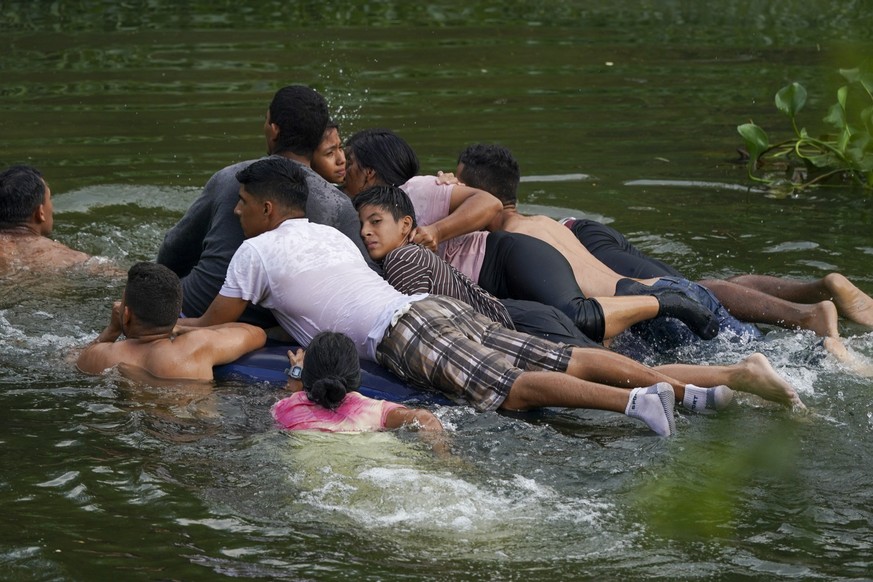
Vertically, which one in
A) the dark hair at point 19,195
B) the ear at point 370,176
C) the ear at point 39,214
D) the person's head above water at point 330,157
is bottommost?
the ear at point 39,214

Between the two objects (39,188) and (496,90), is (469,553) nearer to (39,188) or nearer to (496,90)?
(39,188)

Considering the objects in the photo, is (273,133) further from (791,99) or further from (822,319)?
(791,99)

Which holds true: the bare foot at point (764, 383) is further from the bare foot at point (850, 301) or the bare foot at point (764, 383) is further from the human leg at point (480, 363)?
the bare foot at point (850, 301)

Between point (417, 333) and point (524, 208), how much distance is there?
14.7 ft

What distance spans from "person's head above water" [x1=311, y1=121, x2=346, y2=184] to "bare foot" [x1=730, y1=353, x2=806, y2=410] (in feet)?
9.84

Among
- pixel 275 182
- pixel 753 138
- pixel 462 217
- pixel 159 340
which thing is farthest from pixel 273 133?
pixel 753 138

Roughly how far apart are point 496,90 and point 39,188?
6990 mm

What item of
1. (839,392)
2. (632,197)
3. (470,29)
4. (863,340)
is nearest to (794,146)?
(632,197)

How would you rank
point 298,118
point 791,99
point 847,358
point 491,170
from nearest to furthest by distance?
point 847,358 → point 298,118 → point 491,170 → point 791,99

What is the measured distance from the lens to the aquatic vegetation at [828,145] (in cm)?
1064

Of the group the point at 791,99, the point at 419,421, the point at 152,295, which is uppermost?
the point at 791,99

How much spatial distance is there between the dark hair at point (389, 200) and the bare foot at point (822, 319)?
247cm

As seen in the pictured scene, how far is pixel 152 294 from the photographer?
6.66 m

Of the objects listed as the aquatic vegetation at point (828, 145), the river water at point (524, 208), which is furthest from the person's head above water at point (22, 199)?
the aquatic vegetation at point (828, 145)
